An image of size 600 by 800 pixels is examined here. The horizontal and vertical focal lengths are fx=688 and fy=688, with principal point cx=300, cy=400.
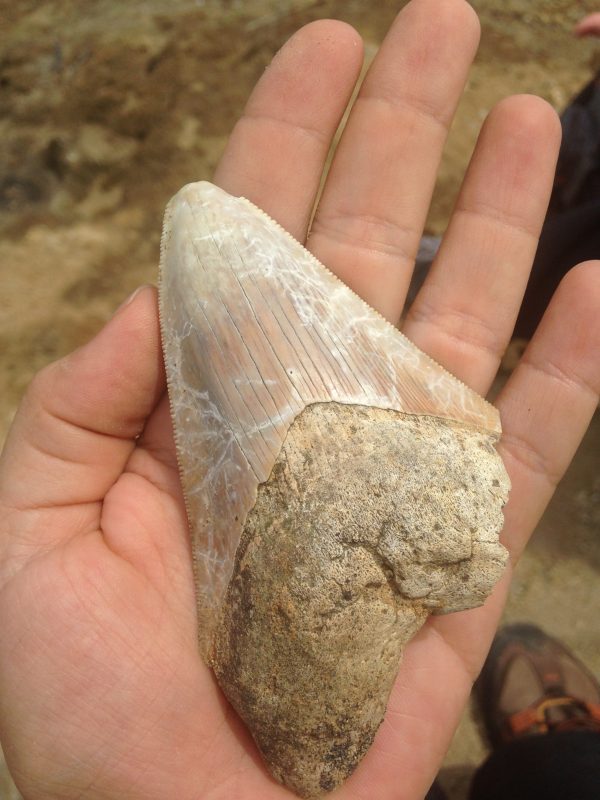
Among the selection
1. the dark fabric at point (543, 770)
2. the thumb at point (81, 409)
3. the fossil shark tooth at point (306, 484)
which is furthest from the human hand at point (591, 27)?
the dark fabric at point (543, 770)

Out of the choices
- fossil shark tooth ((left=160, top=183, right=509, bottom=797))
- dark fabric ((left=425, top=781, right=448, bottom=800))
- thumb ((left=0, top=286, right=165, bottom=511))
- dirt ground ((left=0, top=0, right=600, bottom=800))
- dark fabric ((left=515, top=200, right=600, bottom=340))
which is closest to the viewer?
fossil shark tooth ((left=160, top=183, right=509, bottom=797))

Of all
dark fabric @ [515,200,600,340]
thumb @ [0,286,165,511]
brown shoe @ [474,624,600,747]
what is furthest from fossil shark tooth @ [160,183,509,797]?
dark fabric @ [515,200,600,340]

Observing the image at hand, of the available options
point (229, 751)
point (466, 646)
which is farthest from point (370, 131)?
point (229, 751)

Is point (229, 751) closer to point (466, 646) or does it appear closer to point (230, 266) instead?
point (466, 646)

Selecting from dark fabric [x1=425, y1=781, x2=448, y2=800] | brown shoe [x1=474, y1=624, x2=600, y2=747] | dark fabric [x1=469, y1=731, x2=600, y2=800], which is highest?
dark fabric [x1=469, y1=731, x2=600, y2=800]

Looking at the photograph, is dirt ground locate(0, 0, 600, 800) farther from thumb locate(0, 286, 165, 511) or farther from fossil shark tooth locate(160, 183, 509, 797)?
fossil shark tooth locate(160, 183, 509, 797)

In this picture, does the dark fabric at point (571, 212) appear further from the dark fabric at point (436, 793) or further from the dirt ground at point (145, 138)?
the dark fabric at point (436, 793)
